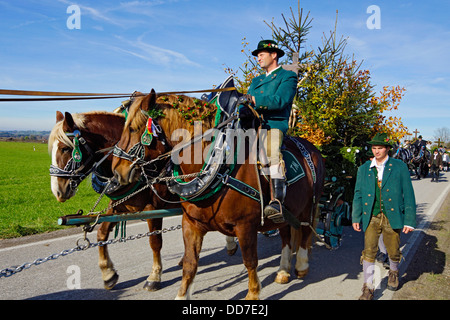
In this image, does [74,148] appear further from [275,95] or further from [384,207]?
[384,207]

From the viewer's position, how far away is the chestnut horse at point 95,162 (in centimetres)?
418

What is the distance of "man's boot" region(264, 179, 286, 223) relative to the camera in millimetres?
3629

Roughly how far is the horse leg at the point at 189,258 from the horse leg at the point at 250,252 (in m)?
0.50

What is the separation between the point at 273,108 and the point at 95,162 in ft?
8.25

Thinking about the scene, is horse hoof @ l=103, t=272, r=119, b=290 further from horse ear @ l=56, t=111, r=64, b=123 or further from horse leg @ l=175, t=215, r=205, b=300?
horse ear @ l=56, t=111, r=64, b=123

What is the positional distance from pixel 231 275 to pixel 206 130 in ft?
8.31

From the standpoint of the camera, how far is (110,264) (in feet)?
15.1

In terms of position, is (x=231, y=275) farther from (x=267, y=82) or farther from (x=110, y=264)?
(x=267, y=82)

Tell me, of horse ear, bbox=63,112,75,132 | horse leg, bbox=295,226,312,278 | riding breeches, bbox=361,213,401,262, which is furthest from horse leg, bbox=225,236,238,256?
horse ear, bbox=63,112,75,132

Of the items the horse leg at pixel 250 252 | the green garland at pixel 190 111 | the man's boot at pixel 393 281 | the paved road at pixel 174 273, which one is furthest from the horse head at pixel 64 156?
the man's boot at pixel 393 281

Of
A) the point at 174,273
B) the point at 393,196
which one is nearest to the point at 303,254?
the point at 393,196

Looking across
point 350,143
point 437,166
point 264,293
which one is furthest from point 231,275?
point 437,166

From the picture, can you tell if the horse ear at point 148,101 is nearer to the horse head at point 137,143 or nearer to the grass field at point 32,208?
the horse head at point 137,143

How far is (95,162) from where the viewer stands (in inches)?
178
